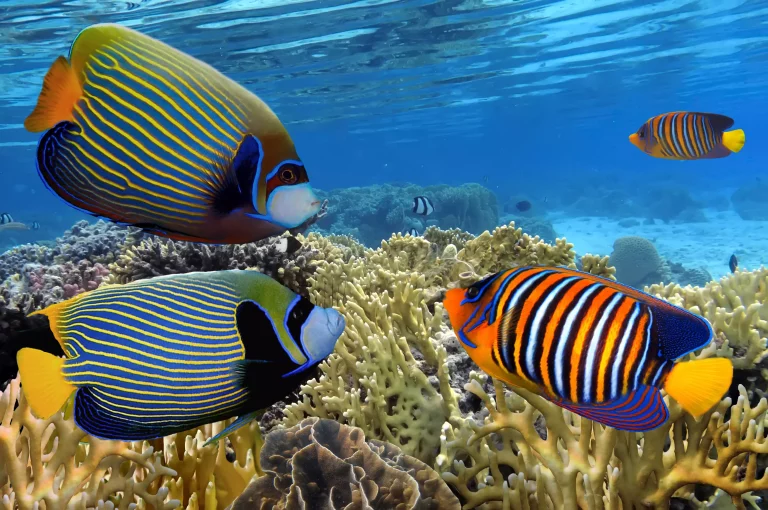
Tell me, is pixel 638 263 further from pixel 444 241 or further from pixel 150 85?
pixel 150 85

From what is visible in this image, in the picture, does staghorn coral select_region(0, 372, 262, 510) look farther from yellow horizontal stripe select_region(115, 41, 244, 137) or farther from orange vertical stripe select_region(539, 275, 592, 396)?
orange vertical stripe select_region(539, 275, 592, 396)

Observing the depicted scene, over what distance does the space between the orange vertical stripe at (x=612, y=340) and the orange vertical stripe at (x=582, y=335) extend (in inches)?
1.8

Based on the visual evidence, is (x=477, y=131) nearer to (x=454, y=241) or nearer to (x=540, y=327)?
(x=454, y=241)

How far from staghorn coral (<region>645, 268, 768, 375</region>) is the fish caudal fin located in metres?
3.53

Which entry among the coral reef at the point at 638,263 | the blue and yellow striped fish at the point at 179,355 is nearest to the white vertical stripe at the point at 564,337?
the blue and yellow striped fish at the point at 179,355

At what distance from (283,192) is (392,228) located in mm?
24848

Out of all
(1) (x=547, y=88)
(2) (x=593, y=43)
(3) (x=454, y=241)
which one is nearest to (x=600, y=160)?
(1) (x=547, y=88)

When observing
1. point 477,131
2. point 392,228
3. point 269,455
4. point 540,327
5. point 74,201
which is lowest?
point 477,131

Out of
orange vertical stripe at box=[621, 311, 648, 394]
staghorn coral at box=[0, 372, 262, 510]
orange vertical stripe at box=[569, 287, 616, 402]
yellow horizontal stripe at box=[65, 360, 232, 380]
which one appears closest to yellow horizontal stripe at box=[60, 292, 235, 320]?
yellow horizontal stripe at box=[65, 360, 232, 380]

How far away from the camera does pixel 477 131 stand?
7412 centimetres

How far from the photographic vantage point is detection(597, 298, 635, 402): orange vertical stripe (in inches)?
48.7

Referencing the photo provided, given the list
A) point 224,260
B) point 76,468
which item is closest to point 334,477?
point 76,468

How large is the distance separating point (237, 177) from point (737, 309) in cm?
357

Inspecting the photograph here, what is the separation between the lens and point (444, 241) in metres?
8.08
